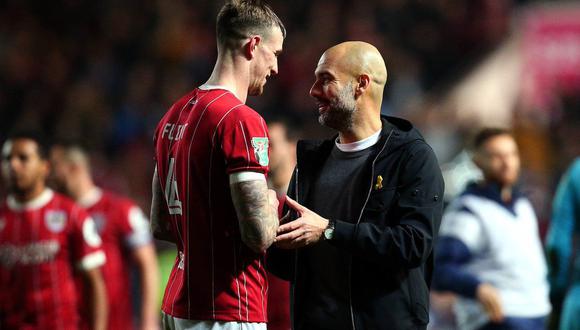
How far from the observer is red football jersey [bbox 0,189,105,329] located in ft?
20.7

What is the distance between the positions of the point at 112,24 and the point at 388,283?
10.5 meters

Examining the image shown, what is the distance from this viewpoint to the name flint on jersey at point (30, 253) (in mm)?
6348

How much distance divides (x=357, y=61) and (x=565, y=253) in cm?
247

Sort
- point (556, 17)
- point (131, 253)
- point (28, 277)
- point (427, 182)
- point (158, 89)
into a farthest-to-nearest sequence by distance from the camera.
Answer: point (158, 89)
point (556, 17)
point (131, 253)
point (28, 277)
point (427, 182)

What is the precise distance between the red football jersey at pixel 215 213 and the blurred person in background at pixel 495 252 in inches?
106

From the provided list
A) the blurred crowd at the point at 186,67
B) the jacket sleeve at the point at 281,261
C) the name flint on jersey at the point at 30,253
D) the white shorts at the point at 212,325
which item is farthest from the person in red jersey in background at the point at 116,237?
the white shorts at the point at 212,325

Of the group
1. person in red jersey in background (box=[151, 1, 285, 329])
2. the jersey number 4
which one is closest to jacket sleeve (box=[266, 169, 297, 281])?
person in red jersey in background (box=[151, 1, 285, 329])

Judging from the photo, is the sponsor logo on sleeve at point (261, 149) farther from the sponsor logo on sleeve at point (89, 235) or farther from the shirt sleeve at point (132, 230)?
the shirt sleeve at point (132, 230)

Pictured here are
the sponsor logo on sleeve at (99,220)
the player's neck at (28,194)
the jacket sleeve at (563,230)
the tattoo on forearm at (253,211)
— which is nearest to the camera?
the tattoo on forearm at (253,211)

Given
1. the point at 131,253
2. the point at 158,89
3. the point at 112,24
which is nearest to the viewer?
the point at 131,253

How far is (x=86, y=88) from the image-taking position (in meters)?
13.4

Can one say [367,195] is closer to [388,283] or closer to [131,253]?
[388,283]

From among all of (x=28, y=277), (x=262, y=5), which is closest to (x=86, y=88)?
(x=28, y=277)

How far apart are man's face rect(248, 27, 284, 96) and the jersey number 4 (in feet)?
1.62
